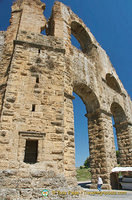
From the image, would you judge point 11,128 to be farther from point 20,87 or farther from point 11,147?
point 20,87

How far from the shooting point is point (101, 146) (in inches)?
371

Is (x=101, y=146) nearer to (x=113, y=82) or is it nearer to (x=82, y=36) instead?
(x=113, y=82)

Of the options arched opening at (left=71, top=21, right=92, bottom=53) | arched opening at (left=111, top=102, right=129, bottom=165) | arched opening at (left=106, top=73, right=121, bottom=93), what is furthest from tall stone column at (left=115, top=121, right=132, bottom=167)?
arched opening at (left=71, top=21, right=92, bottom=53)

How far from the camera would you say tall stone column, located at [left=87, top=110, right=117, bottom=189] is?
8883 mm

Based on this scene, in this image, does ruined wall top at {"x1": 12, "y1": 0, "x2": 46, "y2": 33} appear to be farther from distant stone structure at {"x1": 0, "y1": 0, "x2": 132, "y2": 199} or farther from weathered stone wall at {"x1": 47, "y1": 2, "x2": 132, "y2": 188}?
weathered stone wall at {"x1": 47, "y1": 2, "x2": 132, "y2": 188}

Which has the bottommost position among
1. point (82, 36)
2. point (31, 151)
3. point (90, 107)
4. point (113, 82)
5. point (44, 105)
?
point (31, 151)

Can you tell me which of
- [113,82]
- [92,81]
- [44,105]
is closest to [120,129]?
[113,82]

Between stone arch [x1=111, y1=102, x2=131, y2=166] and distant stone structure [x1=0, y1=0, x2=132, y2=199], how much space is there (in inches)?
9.3

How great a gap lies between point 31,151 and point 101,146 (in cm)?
471

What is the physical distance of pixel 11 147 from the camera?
5336 millimetres

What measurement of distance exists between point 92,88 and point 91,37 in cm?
526

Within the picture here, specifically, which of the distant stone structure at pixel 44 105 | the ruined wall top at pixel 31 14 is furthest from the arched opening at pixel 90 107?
the ruined wall top at pixel 31 14

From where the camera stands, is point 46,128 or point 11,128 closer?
point 11,128

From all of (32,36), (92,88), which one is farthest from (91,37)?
(32,36)
